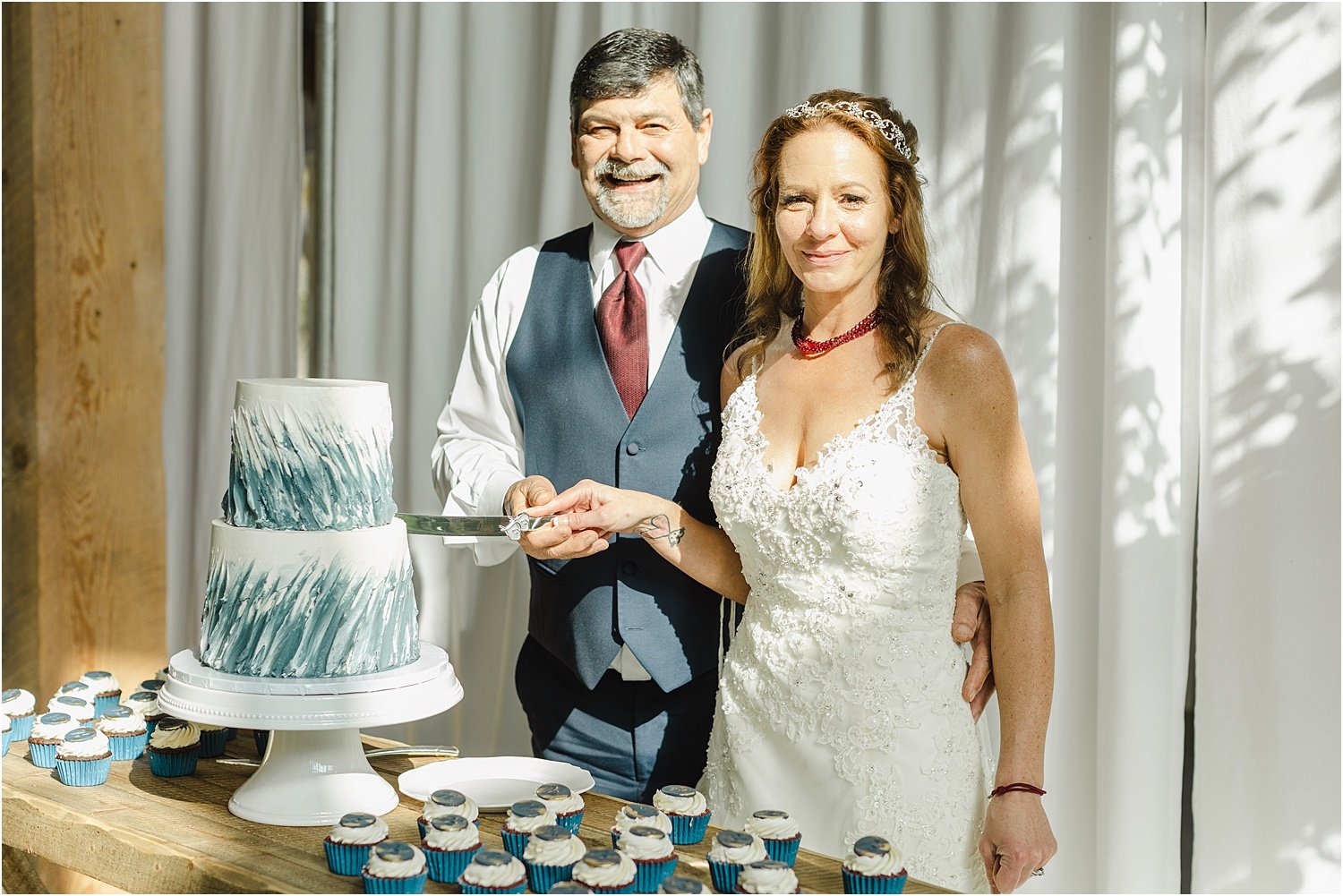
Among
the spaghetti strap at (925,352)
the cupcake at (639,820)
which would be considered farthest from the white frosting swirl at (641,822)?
the spaghetti strap at (925,352)

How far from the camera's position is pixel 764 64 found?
2.80m

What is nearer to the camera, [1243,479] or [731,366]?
[731,366]

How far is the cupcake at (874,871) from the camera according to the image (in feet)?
4.46

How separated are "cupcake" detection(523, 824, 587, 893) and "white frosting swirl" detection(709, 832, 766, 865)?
0.15 m

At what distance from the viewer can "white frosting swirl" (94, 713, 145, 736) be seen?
5.92 ft

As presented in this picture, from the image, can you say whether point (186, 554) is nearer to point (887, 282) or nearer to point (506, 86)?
→ point (506, 86)

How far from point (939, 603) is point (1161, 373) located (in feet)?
2.50

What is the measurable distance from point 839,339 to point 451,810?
34.5 inches

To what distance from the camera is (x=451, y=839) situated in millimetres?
1401

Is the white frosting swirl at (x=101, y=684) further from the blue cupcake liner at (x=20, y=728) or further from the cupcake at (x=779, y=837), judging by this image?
the cupcake at (x=779, y=837)

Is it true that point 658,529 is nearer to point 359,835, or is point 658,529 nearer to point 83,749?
point 359,835

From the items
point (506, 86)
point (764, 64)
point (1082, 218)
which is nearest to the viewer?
point (1082, 218)

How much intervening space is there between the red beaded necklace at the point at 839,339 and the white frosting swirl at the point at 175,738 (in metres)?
1.03

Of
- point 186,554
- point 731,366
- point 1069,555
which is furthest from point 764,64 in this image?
point 186,554
